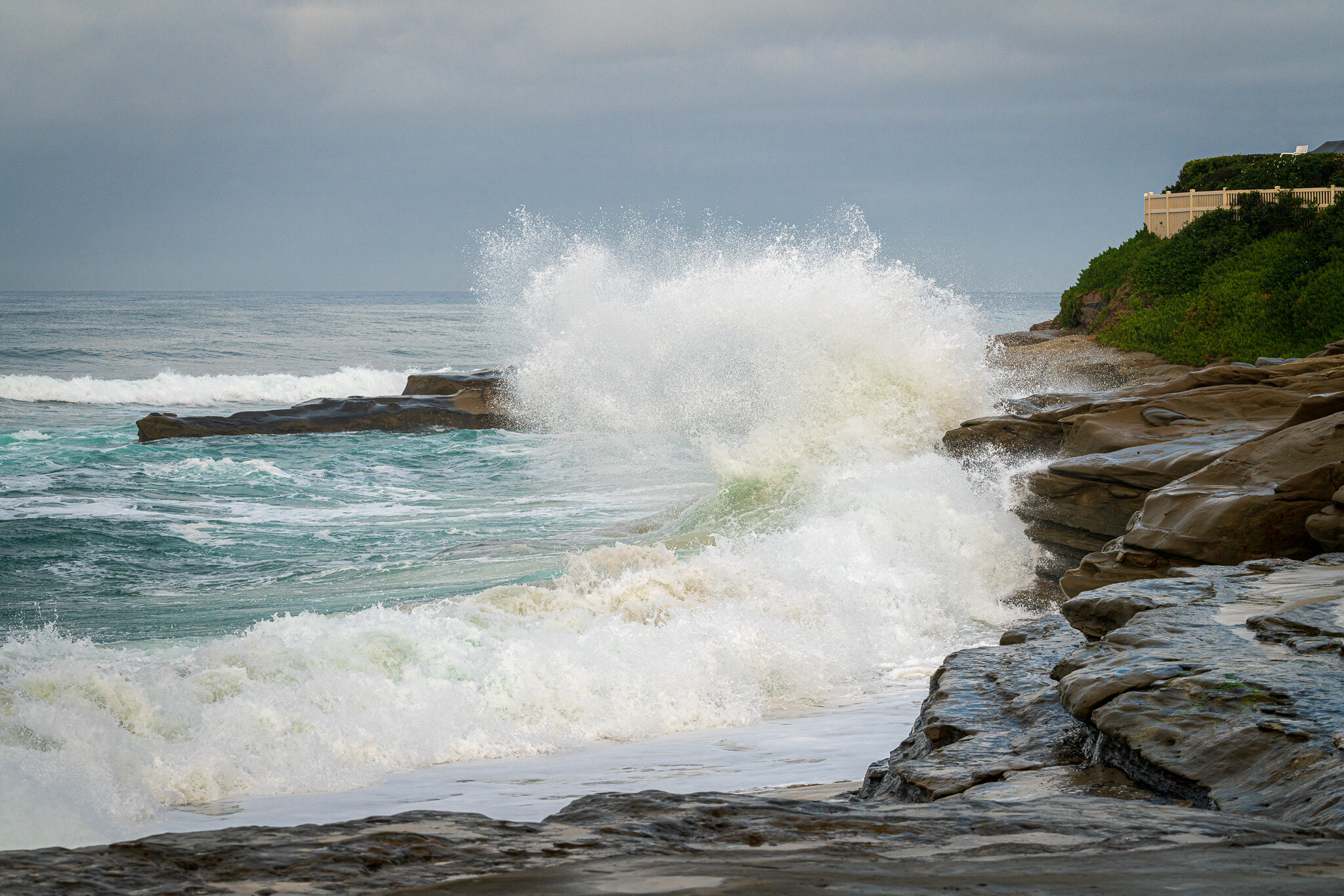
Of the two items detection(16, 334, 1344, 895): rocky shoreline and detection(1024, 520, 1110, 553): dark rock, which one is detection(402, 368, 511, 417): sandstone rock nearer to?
detection(1024, 520, 1110, 553): dark rock

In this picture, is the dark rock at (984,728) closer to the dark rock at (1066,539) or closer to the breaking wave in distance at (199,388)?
the dark rock at (1066,539)

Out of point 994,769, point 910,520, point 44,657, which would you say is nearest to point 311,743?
point 44,657

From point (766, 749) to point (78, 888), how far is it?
4.34 metres

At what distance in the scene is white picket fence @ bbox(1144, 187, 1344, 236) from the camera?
24.3 meters

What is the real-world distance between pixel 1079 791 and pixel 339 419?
19235mm

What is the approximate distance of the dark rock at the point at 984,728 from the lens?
124 inches

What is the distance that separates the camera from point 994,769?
3.11 metres

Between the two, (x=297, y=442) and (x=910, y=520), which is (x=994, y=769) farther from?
(x=297, y=442)

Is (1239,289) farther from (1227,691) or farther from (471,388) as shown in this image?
(1227,691)

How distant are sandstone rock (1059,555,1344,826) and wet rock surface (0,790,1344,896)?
0.32 meters

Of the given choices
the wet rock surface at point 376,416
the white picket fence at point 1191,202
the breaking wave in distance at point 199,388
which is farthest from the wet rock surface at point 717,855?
the breaking wave in distance at point 199,388

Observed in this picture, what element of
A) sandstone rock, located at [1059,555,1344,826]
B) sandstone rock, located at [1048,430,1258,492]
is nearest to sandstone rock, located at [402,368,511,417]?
sandstone rock, located at [1048,430,1258,492]

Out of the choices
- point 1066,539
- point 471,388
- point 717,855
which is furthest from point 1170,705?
point 471,388

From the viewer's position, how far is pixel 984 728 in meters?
3.58
